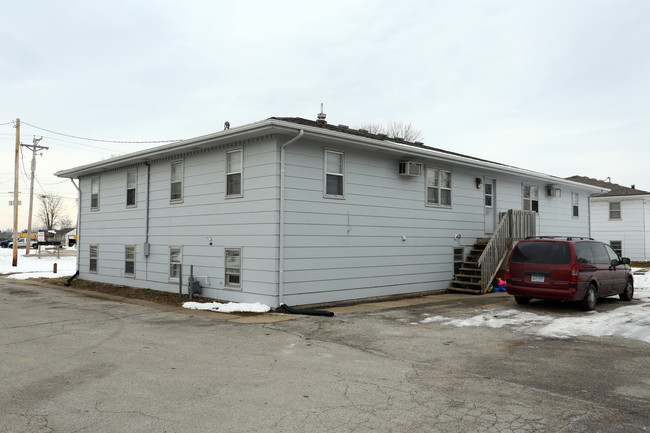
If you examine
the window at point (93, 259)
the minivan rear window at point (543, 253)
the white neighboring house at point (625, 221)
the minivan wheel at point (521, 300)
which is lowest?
the minivan wheel at point (521, 300)

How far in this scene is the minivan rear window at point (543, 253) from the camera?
11.6 meters

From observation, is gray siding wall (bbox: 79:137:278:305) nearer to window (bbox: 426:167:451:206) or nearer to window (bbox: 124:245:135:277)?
window (bbox: 124:245:135:277)

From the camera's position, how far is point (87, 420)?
4.68 metres

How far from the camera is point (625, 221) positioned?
30000 mm

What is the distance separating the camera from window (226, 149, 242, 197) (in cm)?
1303

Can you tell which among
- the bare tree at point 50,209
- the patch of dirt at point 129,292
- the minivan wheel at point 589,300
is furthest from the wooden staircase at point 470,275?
the bare tree at point 50,209

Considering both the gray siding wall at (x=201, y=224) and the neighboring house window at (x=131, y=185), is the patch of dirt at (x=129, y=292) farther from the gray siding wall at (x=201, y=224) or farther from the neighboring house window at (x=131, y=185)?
the neighboring house window at (x=131, y=185)

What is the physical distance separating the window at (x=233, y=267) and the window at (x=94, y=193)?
9.27m

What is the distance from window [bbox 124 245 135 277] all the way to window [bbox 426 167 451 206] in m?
10.3

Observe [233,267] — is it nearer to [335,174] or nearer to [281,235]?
[281,235]

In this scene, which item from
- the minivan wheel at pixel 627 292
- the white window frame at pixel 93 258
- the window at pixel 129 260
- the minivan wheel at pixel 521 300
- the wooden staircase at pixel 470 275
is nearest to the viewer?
the minivan wheel at pixel 521 300

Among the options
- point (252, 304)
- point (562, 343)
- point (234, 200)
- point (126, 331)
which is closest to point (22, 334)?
point (126, 331)

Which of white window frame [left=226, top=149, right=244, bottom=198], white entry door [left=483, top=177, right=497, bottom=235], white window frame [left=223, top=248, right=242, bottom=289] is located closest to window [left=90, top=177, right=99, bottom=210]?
white window frame [left=226, top=149, right=244, bottom=198]

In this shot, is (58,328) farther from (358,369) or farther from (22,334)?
(358,369)
